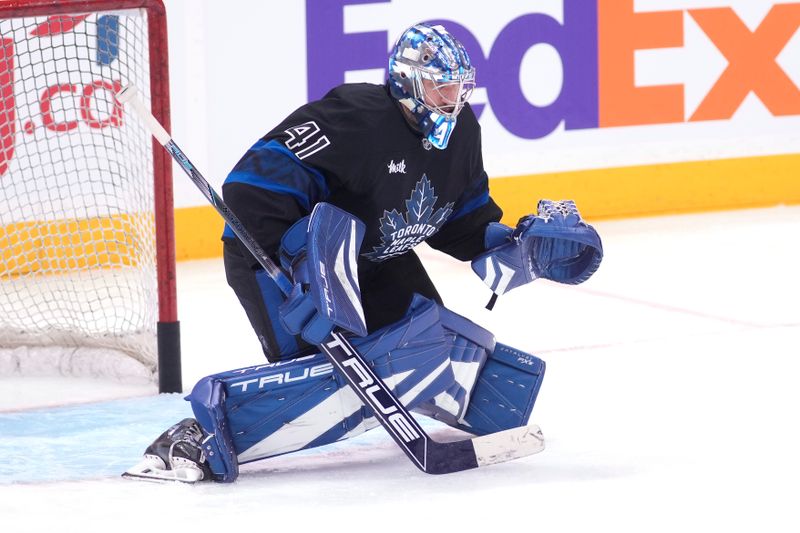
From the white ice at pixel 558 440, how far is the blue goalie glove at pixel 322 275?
30cm

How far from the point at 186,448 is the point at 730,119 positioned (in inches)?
149

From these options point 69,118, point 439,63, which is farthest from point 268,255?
point 69,118

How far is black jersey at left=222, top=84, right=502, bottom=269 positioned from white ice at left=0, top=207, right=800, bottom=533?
17.8 inches

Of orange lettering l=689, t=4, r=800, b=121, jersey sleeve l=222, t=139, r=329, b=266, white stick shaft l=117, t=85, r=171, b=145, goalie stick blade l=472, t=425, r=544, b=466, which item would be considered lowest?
goalie stick blade l=472, t=425, r=544, b=466

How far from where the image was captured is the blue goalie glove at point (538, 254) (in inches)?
110

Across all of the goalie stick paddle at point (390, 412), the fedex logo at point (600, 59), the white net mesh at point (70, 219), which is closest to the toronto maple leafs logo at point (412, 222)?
the goalie stick paddle at point (390, 412)

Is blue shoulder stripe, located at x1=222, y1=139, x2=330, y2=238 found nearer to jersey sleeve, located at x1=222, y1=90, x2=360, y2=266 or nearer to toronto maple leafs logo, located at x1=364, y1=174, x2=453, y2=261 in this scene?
jersey sleeve, located at x1=222, y1=90, x2=360, y2=266

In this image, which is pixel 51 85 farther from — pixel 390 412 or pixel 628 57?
pixel 628 57

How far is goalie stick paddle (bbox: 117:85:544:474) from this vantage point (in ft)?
8.27

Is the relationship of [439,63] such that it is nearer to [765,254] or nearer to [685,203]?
[765,254]

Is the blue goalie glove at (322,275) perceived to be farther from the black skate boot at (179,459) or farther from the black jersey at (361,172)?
the black skate boot at (179,459)

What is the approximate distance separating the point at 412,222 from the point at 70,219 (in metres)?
1.77

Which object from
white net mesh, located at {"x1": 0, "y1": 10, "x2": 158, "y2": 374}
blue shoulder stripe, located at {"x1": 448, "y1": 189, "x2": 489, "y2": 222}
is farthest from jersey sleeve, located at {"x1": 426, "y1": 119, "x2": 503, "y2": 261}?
white net mesh, located at {"x1": 0, "y1": 10, "x2": 158, "y2": 374}

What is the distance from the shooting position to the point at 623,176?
5.72 metres
